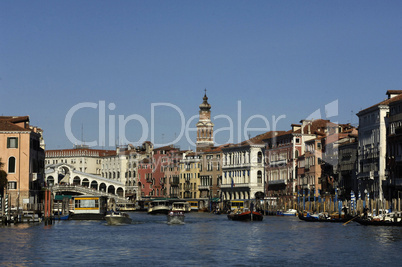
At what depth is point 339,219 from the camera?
6494cm

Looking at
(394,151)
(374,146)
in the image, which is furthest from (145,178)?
(394,151)

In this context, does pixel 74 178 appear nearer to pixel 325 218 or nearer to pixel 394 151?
pixel 325 218

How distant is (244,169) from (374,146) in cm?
3899

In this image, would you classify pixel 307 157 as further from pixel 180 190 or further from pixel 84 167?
pixel 84 167

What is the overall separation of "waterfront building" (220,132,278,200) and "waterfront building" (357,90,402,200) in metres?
30.5

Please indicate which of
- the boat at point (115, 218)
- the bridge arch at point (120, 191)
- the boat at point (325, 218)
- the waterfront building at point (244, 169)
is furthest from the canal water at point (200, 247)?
the bridge arch at point (120, 191)

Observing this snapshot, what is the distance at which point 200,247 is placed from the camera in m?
41.0

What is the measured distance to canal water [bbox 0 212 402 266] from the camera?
3441 cm

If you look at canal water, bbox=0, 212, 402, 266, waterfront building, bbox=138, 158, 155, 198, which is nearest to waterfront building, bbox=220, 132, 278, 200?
waterfront building, bbox=138, 158, 155, 198

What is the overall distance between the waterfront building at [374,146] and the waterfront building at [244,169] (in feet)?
99.9

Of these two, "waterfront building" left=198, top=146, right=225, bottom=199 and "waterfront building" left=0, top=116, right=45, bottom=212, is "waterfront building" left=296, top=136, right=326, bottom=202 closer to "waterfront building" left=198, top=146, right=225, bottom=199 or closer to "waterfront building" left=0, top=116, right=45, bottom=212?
"waterfront building" left=198, top=146, right=225, bottom=199

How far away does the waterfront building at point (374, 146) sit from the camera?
71.7 meters

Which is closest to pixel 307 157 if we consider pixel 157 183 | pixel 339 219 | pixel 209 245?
pixel 339 219

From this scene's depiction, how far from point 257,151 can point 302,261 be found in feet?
248
